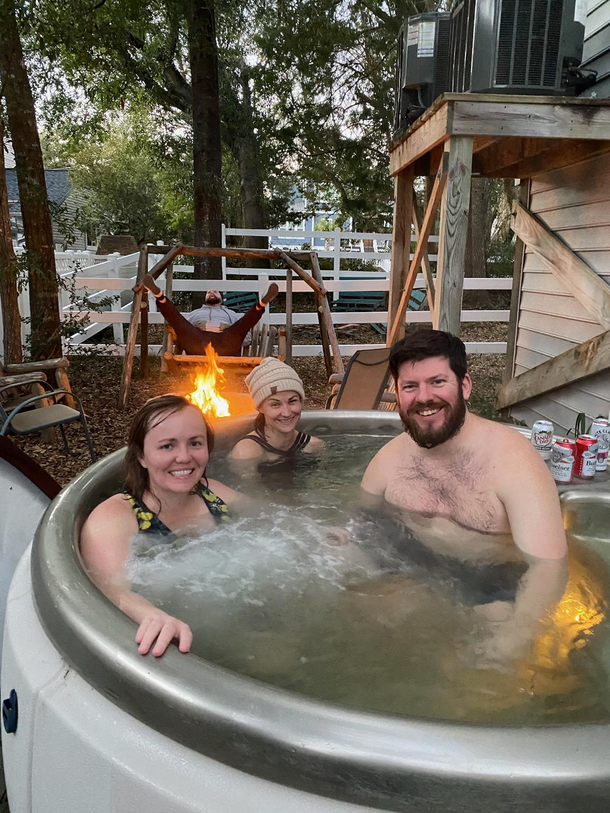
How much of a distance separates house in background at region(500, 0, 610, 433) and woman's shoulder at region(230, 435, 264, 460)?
2.43 metres

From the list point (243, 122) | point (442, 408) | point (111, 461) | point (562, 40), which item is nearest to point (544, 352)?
point (562, 40)

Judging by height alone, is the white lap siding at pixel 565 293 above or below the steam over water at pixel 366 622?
above

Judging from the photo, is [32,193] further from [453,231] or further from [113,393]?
[453,231]

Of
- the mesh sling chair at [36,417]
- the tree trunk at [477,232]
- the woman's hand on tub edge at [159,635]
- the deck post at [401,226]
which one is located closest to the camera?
the woman's hand on tub edge at [159,635]

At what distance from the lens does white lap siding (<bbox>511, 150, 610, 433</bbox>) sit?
13.9 feet

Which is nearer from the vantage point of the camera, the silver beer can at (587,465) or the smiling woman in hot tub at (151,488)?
the smiling woman in hot tub at (151,488)

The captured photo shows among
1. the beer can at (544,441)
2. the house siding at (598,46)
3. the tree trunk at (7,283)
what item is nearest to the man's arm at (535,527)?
the beer can at (544,441)

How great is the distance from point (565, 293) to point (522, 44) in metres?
1.85

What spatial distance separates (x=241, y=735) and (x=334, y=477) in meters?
2.08

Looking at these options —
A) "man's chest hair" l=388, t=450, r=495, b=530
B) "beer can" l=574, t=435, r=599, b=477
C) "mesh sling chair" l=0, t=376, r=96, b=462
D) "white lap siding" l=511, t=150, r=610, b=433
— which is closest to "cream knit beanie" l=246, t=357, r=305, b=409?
"man's chest hair" l=388, t=450, r=495, b=530

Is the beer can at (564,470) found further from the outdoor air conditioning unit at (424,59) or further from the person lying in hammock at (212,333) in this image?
the person lying in hammock at (212,333)

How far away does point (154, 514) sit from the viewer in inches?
79.7

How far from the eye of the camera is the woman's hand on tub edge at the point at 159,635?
3.95 feet

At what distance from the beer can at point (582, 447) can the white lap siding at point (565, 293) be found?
1.77m
